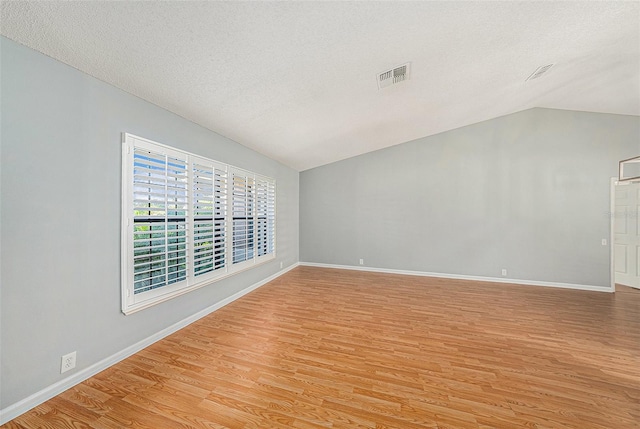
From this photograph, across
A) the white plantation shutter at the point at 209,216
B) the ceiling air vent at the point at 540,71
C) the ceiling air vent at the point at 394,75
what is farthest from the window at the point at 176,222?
the ceiling air vent at the point at 540,71

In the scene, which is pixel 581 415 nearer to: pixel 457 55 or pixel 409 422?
pixel 409 422

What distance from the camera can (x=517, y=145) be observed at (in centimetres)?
471

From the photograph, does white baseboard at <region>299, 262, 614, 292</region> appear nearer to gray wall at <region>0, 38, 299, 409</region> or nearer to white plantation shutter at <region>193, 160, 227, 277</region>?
white plantation shutter at <region>193, 160, 227, 277</region>

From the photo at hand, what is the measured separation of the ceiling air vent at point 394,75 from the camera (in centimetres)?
253

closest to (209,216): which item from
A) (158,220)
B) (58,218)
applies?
(158,220)

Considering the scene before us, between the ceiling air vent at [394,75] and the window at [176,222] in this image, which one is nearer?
the window at [176,222]

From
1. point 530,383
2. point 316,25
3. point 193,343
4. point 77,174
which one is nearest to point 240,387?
point 193,343

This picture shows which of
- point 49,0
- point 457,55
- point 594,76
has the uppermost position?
point 594,76

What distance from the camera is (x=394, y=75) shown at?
2.62 m

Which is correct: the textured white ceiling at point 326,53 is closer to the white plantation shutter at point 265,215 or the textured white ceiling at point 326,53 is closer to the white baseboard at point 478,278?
the white plantation shutter at point 265,215

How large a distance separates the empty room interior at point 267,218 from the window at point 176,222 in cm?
2

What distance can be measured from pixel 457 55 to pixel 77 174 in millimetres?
3775

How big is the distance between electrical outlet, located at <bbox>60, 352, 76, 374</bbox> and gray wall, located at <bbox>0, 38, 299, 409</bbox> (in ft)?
0.11

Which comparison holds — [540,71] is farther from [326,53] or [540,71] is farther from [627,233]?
[627,233]
